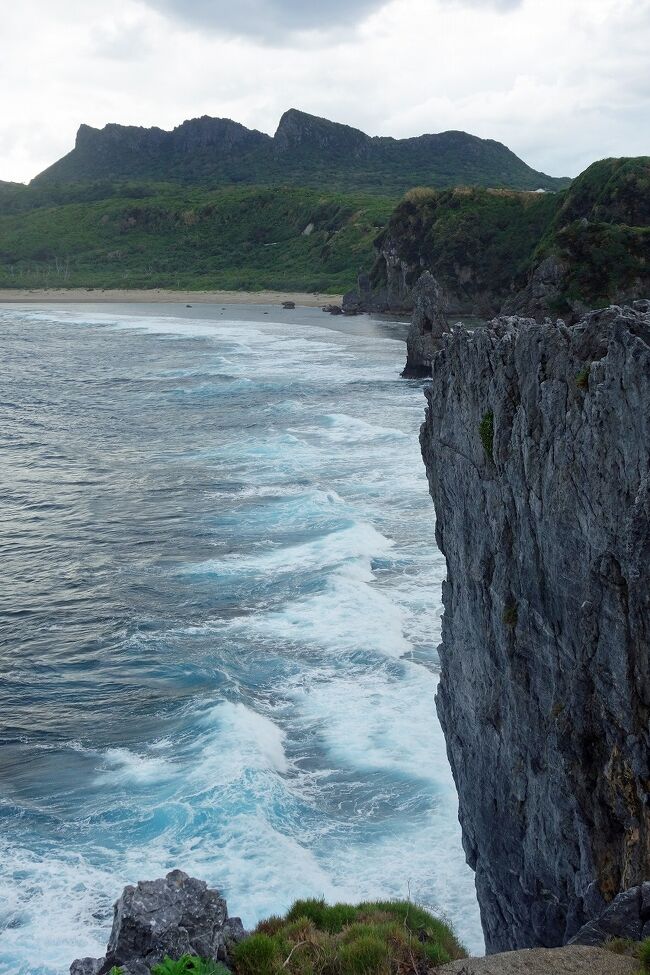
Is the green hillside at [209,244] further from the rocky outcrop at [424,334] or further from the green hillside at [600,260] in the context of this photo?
the rocky outcrop at [424,334]

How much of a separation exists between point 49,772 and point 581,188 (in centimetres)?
9337

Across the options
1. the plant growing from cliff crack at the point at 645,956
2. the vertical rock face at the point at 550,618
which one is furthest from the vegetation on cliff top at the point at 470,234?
the plant growing from cliff crack at the point at 645,956

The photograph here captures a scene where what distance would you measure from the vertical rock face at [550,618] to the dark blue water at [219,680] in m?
3.16

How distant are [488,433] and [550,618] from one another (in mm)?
3113

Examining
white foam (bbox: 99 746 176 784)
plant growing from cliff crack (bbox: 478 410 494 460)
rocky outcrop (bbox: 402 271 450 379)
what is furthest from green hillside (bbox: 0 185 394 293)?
plant growing from cliff crack (bbox: 478 410 494 460)

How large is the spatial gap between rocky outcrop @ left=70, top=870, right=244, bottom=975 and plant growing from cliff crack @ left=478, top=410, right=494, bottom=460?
21.8 ft

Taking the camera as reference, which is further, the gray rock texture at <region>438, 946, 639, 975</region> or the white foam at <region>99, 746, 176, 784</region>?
the white foam at <region>99, 746, 176, 784</region>

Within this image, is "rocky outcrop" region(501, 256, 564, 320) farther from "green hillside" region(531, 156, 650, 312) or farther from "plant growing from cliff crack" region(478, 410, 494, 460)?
"plant growing from cliff crack" region(478, 410, 494, 460)

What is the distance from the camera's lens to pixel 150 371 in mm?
71875

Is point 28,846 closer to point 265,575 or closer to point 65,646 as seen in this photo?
point 65,646

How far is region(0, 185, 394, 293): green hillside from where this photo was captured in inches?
6225

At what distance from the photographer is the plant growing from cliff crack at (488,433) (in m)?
12.7

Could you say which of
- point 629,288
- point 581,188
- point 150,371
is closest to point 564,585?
point 629,288

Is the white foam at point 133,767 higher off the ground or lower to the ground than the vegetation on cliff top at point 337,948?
lower
